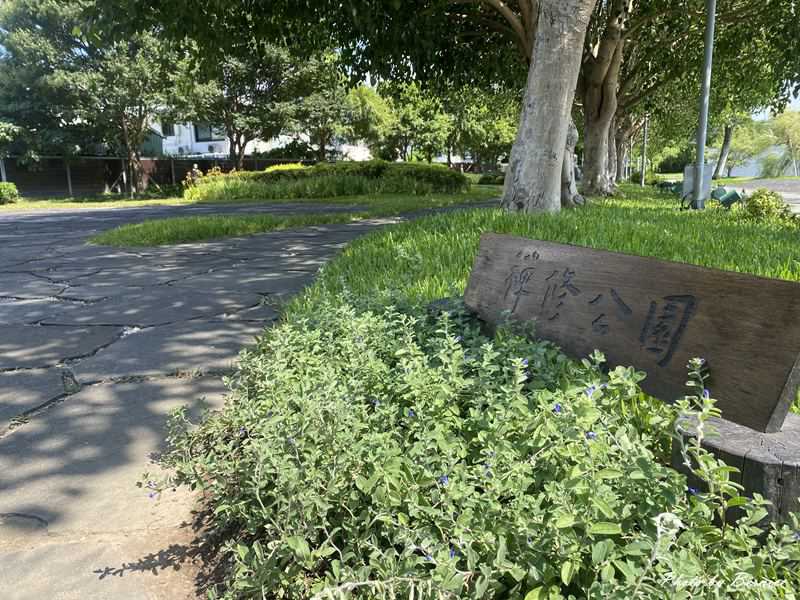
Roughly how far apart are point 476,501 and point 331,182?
740 inches

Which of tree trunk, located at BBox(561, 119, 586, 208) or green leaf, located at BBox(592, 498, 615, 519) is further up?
tree trunk, located at BBox(561, 119, 586, 208)

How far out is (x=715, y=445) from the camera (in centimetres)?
160

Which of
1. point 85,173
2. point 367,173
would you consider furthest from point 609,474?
point 85,173

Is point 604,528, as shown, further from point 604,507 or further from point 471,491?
point 471,491

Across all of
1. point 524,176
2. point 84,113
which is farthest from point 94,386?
point 84,113

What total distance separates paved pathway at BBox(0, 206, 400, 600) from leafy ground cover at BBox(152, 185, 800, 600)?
270 millimetres

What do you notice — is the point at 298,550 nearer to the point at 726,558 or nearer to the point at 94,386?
the point at 726,558

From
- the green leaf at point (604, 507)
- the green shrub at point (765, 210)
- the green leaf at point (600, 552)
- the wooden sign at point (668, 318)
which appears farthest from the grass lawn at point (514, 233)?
the green shrub at point (765, 210)

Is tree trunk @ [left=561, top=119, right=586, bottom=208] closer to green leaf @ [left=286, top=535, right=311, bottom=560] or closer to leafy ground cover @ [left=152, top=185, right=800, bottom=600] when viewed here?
leafy ground cover @ [left=152, top=185, right=800, bottom=600]

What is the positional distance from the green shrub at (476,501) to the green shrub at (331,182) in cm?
1785

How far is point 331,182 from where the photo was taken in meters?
19.5

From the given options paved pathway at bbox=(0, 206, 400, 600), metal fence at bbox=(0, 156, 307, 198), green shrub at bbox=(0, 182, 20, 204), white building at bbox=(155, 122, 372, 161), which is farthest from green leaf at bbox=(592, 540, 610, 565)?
white building at bbox=(155, 122, 372, 161)

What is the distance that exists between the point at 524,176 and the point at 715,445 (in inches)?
226

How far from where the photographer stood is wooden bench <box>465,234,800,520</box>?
160cm
